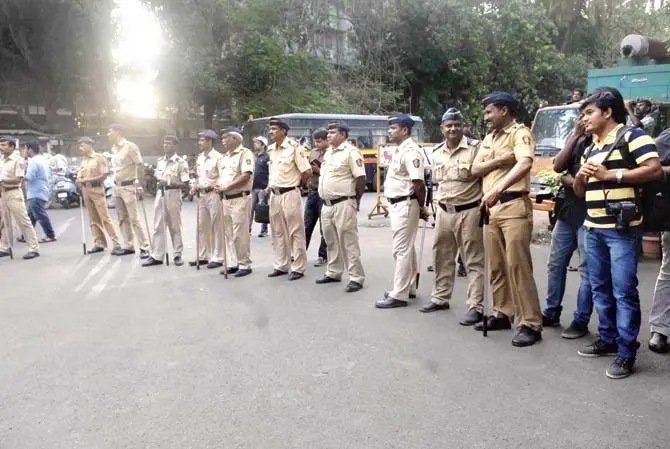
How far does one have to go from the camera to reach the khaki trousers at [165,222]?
26.9ft

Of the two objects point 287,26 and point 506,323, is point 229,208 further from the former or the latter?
point 287,26

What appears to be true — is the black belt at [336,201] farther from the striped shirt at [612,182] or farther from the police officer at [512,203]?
the striped shirt at [612,182]

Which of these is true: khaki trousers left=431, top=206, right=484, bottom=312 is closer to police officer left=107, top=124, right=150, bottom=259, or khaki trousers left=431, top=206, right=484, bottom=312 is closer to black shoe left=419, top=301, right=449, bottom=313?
black shoe left=419, top=301, right=449, bottom=313

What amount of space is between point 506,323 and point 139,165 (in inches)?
239

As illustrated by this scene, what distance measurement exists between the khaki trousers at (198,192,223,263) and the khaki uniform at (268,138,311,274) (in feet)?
3.06

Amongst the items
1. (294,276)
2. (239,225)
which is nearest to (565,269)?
(294,276)

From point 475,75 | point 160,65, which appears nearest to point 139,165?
point 160,65

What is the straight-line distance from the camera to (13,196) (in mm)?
9086

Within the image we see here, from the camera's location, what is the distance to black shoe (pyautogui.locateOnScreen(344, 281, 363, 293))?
635 centimetres

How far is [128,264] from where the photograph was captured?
8.23 m

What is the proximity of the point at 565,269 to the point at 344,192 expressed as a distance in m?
2.46

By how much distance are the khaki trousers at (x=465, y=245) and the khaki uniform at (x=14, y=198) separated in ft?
22.0

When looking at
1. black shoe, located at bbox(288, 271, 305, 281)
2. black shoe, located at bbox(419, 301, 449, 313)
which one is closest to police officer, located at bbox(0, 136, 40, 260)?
black shoe, located at bbox(288, 271, 305, 281)

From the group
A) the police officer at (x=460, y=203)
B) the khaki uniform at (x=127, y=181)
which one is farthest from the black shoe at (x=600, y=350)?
the khaki uniform at (x=127, y=181)
